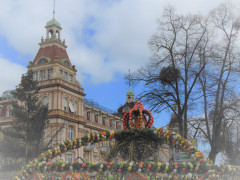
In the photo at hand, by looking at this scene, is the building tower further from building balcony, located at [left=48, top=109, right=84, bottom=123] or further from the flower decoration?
the flower decoration

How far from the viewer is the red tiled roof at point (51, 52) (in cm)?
4422

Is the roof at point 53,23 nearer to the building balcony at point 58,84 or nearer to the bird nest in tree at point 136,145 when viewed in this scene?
the building balcony at point 58,84

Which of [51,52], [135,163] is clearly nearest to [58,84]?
[51,52]

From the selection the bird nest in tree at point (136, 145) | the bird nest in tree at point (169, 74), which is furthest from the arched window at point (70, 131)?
the bird nest in tree at point (136, 145)

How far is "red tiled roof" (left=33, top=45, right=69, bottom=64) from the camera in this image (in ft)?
145

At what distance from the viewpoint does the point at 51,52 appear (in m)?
44.6

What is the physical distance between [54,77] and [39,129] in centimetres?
1815

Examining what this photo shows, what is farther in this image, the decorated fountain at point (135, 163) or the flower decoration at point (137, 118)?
the flower decoration at point (137, 118)

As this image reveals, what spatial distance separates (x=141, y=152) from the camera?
36.4ft

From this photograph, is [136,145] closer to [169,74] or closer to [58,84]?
[169,74]

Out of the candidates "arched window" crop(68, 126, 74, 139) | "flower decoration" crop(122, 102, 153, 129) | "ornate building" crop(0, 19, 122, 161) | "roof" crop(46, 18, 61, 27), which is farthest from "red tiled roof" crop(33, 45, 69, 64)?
"flower decoration" crop(122, 102, 153, 129)

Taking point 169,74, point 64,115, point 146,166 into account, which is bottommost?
point 146,166

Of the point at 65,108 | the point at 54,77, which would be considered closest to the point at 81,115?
the point at 65,108

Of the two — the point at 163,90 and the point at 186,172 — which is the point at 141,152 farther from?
the point at 163,90
